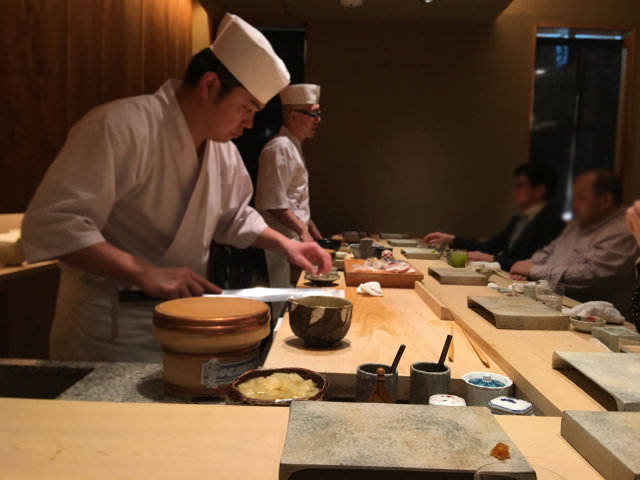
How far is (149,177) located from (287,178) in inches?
91.3

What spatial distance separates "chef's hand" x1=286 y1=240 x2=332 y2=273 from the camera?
7.34ft

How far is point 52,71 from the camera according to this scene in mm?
2840

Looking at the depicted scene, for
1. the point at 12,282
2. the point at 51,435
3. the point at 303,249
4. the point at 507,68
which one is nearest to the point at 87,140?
the point at 303,249

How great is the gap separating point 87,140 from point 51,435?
3.85ft

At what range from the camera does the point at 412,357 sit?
4.20 feet

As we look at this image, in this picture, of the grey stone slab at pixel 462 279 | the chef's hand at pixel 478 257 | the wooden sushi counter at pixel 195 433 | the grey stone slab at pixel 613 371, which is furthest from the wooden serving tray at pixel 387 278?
the chef's hand at pixel 478 257

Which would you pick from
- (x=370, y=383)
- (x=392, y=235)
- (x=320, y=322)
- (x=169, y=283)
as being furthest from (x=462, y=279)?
(x=392, y=235)

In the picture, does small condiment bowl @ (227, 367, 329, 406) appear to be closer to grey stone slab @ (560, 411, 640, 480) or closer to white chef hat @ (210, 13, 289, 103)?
grey stone slab @ (560, 411, 640, 480)

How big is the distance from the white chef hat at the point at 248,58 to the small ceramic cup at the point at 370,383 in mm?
1208

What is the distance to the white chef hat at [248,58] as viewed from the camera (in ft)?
6.23

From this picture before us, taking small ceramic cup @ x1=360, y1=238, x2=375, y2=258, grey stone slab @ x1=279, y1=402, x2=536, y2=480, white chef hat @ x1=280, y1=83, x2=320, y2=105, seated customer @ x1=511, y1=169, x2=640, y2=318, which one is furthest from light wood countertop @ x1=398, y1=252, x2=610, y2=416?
white chef hat @ x1=280, y1=83, x2=320, y2=105

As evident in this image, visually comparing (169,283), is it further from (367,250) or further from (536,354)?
(367,250)

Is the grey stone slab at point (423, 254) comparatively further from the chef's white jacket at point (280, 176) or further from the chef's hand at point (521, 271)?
the chef's white jacket at point (280, 176)

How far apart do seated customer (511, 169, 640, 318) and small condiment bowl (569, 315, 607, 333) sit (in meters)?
1.07
